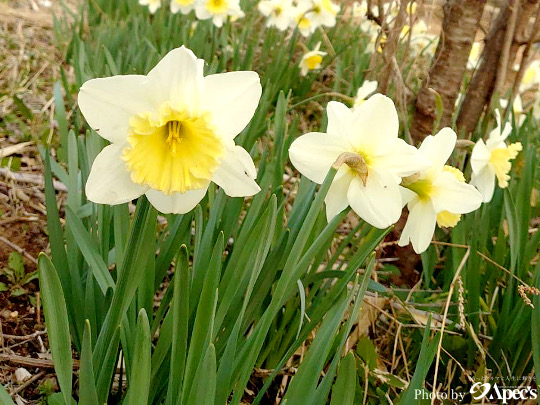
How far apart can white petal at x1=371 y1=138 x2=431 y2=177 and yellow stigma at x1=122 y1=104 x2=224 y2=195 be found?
32 cm

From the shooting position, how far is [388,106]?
1.00 m

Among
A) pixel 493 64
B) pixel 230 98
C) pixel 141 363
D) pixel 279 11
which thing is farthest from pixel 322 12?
pixel 141 363

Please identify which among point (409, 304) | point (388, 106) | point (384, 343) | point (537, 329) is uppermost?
→ point (388, 106)

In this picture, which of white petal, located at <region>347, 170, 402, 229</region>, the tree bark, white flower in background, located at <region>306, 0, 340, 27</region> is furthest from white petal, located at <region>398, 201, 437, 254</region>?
white flower in background, located at <region>306, 0, 340, 27</region>

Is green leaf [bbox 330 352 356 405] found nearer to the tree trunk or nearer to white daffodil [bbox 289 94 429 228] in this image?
white daffodil [bbox 289 94 429 228]

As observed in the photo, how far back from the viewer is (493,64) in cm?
241

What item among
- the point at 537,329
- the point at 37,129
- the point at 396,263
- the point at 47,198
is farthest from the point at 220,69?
the point at 537,329

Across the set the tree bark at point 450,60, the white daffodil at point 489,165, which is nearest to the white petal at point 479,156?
the white daffodil at point 489,165

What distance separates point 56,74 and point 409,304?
8.11 feet

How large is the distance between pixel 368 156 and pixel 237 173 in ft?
0.88

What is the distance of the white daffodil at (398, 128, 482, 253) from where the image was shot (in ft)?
3.59

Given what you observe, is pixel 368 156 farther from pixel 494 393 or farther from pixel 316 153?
pixel 494 393

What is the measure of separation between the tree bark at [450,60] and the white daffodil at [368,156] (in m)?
1.12

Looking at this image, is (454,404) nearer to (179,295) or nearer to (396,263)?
→ (396,263)
